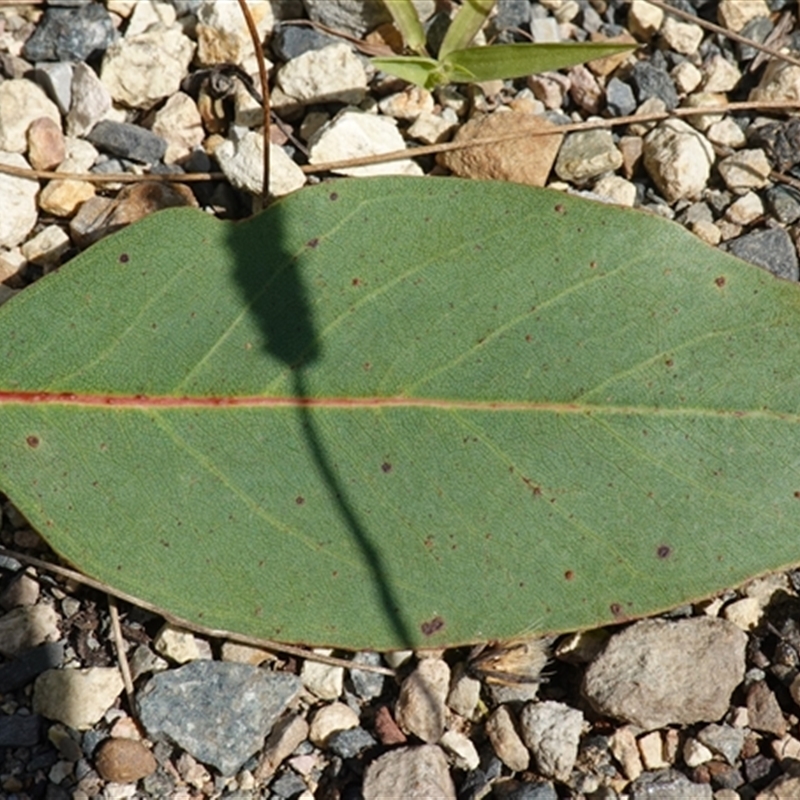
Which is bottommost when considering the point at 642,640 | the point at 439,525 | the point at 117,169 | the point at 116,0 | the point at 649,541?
the point at 642,640

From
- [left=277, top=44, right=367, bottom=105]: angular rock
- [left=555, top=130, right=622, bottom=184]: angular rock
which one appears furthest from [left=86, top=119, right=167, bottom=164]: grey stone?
[left=555, top=130, right=622, bottom=184]: angular rock

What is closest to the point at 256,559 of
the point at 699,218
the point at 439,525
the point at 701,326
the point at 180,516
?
the point at 180,516

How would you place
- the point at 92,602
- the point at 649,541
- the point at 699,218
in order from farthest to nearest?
the point at 699,218 → the point at 92,602 → the point at 649,541

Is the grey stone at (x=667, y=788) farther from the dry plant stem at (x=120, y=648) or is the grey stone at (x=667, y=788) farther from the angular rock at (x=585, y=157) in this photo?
the angular rock at (x=585, y=157)

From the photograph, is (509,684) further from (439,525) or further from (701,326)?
(701,326)

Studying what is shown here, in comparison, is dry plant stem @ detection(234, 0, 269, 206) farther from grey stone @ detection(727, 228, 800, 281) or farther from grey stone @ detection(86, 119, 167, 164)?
grey stone @ detection(727, 228, 800, 281)

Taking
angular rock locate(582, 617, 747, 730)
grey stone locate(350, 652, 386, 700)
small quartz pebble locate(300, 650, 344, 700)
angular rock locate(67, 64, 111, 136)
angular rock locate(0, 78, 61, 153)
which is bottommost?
angular rock locate(582, 617, 747, 730)
